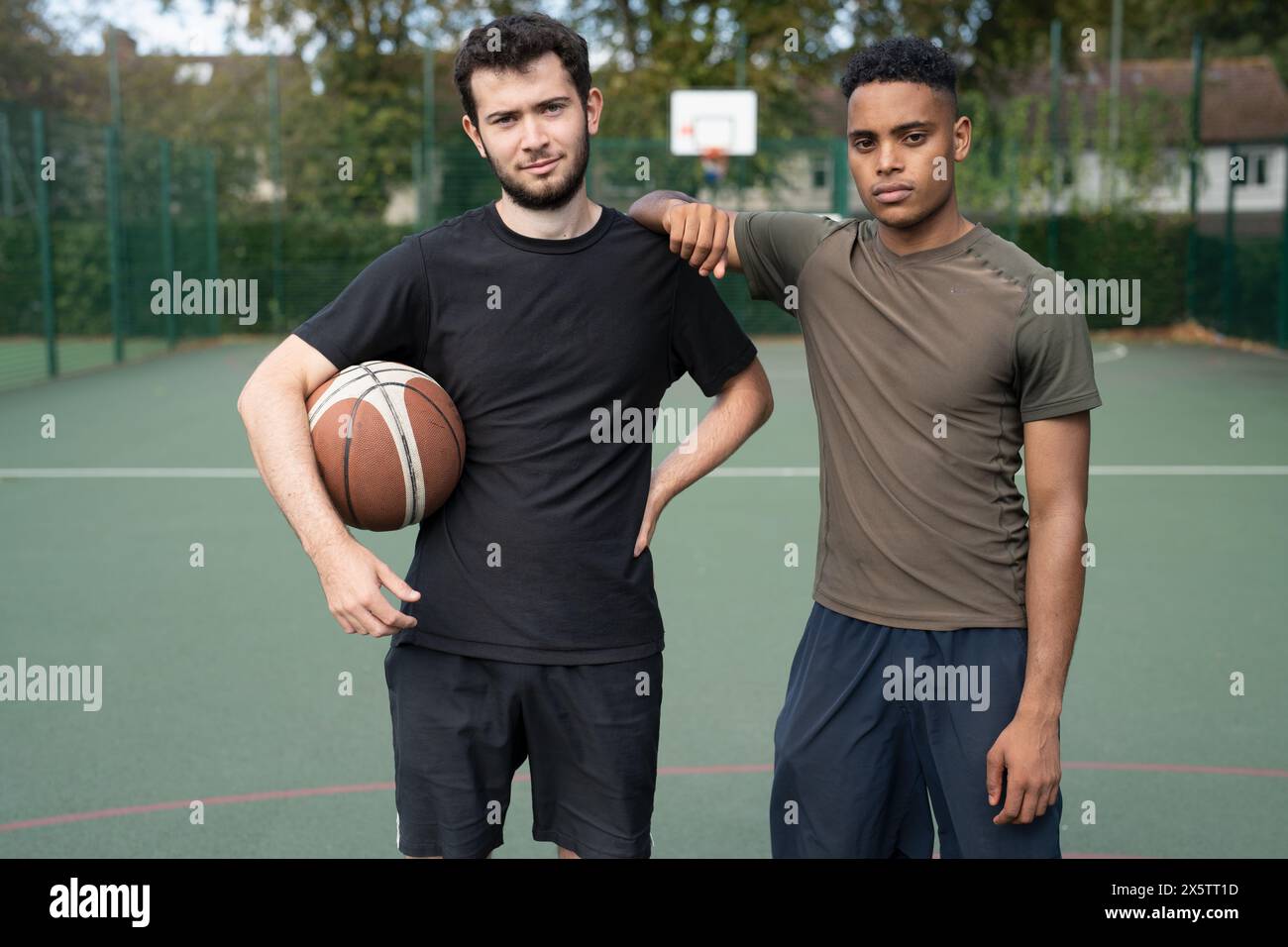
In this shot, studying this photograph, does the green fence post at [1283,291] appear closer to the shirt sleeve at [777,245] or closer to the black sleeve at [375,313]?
the shirt sleeve at [777,245]

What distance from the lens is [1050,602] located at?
2537mm

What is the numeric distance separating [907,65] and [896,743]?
3.93 ft

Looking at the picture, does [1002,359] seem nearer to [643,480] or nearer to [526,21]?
[643,480]

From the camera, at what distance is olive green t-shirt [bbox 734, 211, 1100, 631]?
99.1 inches

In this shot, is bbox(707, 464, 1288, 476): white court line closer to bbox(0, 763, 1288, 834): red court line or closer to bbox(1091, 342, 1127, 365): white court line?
bbox(0, 763, 1288, 834): red court line

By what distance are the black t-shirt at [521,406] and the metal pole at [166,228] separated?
16200 millimetres

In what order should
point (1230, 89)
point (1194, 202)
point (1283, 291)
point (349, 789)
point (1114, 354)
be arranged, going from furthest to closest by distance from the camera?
point (1230, 89) < point (1194, 202) < point (1114, 354) < point (1283, 291) < point (349, 789)

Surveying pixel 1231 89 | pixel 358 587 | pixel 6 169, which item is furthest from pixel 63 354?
pixel 1231 89

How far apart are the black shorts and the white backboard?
17.7m

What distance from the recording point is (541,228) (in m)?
2.74

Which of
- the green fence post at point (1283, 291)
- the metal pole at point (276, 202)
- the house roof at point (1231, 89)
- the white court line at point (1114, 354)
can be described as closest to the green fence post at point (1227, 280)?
the green fence post at point (1283, 291)

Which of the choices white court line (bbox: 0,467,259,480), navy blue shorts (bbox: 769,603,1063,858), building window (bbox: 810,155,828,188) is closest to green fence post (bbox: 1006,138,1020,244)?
building window (bbox: 810,155,828,188)

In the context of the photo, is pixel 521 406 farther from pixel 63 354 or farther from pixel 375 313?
pixel 63 354
